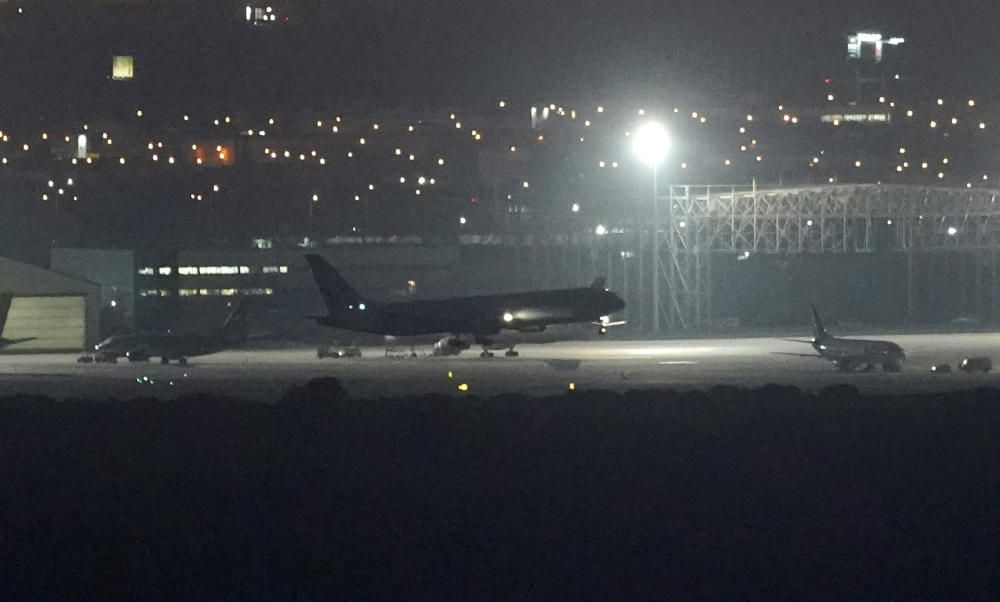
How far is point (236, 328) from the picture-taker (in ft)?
219

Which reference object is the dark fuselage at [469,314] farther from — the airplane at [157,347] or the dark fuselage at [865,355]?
the dark fuselage at [865,355]

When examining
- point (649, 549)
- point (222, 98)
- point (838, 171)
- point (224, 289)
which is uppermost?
point (222, 98)

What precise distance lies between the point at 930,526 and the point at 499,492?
6.73 meters

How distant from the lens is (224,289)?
88875 millimetres

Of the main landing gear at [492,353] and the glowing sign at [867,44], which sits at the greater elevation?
the glowing sign at [867,44]

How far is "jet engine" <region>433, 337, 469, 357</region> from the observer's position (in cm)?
6525

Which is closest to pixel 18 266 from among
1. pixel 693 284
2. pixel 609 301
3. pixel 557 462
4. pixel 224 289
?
pixel 224 289

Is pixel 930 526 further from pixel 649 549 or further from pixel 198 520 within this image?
pixel 198 520

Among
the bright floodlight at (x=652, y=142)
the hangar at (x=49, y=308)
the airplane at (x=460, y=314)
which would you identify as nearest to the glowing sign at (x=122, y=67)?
the hangar at (x=49, y=308)

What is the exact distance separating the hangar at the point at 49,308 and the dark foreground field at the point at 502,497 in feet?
127

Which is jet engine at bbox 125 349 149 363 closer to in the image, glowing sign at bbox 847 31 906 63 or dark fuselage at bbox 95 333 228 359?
dark fuselage at bbox 95 333 228 359

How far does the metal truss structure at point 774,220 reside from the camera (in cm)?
8775

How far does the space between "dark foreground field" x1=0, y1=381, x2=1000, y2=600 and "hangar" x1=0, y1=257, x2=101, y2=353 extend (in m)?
38.8

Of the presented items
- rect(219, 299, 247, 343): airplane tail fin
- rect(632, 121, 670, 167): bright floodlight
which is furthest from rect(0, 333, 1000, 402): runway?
rect(632, 121, 670, 167): bright floodlight
